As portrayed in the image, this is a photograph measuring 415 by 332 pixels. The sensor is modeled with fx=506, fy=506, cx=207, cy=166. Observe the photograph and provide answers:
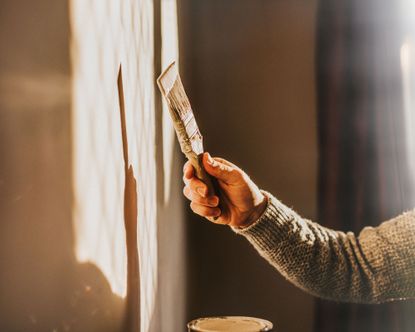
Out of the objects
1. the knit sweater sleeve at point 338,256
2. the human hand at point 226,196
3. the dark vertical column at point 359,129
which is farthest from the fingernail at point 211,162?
the dark vertical column at point 359,129

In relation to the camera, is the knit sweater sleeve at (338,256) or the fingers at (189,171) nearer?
the fingers at (189,171)

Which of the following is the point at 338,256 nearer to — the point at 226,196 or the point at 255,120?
the point at 226,196

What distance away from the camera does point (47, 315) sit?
1.95 feet

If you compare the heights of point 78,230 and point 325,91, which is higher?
point 325,91

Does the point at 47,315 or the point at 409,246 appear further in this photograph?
the point at 409,246

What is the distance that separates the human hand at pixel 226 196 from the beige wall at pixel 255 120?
2.90ft

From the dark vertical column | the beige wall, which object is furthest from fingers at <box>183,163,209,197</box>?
the dark vertical column

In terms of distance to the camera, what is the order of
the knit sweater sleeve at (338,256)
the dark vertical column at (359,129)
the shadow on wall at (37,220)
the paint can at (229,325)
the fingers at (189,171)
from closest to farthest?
1. the shadow on wall at (37,220)
2. the paint can at (229,325)
3. the fingers at (189,171)
4. the knit sweater sleeve at (338,256)
5. the dark vertical column at (359,129)

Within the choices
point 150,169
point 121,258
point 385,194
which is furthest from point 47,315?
point 385,194

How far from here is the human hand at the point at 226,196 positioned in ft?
3.24

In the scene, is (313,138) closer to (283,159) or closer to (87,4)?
(283,159)

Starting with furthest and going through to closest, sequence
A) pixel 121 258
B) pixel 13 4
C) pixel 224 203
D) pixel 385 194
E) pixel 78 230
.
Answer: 1. pixel 385 194
2. pixel 224 203
3. pixel 121 258
4. pixel 78 230
5. pixel 13 4

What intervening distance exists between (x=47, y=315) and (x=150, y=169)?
2.05 feet

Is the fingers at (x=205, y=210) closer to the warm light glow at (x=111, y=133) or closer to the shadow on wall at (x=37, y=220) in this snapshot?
the warm light glow at (x=111, y=133)
